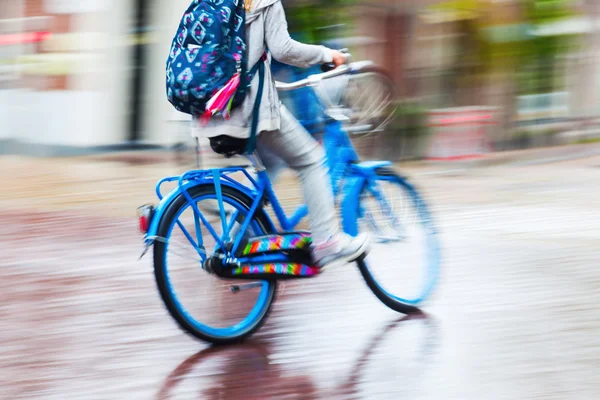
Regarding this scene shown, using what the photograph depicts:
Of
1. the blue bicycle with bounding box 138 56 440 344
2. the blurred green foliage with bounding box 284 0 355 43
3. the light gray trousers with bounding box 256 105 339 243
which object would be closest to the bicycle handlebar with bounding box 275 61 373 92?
the blue bicycle with bounding box 138 56 440 344

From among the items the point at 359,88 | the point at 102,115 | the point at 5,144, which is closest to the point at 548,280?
the point at 359,88

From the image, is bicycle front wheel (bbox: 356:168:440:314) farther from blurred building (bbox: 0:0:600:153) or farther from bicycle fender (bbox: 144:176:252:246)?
blurred building (bbox: 0:0:600:153)

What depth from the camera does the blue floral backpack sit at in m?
4.73

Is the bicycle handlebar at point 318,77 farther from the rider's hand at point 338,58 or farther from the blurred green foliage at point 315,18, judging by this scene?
the blurred green foliage at point 315,18

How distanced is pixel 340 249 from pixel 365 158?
5.76 meters

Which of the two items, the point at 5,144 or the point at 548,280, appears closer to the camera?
the point at 548,280

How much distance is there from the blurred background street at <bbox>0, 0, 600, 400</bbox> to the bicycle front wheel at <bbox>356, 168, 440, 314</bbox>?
0.58ft

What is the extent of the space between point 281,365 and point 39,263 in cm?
276

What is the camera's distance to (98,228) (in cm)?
823

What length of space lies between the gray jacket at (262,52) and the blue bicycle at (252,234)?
191 mm

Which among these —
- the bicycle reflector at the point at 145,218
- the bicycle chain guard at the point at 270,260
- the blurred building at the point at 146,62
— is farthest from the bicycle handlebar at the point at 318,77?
the blurred building at the point at 146,62

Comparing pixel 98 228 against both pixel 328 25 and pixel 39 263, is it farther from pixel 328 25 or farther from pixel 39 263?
pixel 328 25

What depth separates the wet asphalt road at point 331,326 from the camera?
4.73 metres

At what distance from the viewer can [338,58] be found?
204 inches
